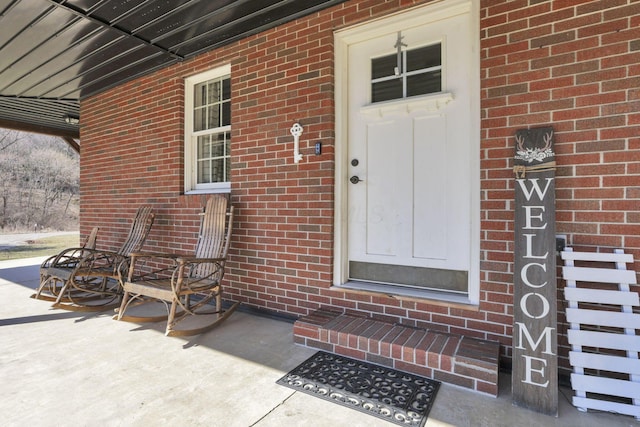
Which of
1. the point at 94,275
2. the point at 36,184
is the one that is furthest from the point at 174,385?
the point at 36,184

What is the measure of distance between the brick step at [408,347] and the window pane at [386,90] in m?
1.81

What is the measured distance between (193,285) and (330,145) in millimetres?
1684

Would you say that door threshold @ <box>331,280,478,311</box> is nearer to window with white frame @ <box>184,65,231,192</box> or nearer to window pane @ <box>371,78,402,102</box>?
window pane @ <box>371,78,402,102</box>

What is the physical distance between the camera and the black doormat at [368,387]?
5.41ft

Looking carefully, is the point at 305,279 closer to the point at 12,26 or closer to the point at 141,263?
the point at 141,263

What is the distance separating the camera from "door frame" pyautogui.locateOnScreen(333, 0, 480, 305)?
221cm

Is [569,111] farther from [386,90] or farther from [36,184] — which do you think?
[36,184]

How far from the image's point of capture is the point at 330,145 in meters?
2.76

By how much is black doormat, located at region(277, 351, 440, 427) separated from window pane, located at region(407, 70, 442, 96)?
2.03m

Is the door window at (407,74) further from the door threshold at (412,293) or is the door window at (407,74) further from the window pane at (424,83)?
the door threshold at (412,293)

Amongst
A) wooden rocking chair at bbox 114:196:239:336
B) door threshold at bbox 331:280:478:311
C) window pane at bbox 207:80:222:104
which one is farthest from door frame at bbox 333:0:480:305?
window pane at bbox 207:80:222:104

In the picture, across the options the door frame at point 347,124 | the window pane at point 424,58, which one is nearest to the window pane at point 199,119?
the door frame at point 347,124

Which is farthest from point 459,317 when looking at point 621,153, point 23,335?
point 23,335

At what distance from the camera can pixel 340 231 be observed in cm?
278
